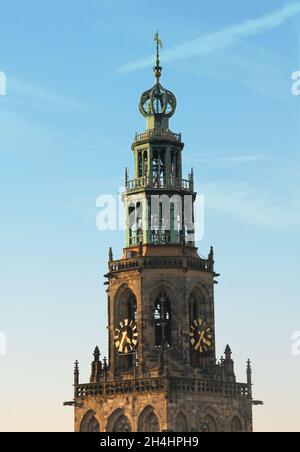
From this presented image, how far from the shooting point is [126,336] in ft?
482

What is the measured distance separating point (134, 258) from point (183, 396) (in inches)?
491

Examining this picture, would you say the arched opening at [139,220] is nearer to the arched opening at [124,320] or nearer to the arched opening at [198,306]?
the arched opening at [124,320]

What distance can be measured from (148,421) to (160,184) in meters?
20.1

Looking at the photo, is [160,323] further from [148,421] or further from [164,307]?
[148,421]

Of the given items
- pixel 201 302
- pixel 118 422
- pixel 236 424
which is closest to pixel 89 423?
pixel 118 422

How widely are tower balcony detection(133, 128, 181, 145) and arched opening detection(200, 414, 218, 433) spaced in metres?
23.5

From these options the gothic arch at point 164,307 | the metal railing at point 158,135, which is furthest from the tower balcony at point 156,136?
the gothic arch at point 164,307

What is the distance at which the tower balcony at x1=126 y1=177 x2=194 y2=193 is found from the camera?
488 feet

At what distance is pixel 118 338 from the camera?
147625 mm

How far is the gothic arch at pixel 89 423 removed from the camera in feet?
486
